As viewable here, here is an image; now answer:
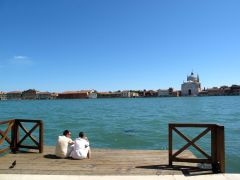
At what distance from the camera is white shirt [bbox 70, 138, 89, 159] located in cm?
1021

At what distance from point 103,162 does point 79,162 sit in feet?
2.43

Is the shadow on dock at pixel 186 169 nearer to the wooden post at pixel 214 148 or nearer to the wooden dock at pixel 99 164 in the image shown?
the wooden dock at pixel 99 164

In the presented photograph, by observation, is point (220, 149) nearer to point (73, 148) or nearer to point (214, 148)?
point (214, 148)

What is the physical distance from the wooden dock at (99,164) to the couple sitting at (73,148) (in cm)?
21

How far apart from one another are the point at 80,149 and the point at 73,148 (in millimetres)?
283

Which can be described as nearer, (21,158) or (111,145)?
(21,158)

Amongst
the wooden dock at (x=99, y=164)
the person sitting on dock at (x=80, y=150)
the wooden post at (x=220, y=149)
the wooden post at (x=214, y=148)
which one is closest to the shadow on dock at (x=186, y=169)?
the wooden dock at (x=99, y=164)

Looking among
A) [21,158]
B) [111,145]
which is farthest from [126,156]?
[111,145]

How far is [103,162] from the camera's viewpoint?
9.89m

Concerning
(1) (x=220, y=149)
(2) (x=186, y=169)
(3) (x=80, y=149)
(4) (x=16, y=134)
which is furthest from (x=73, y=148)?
(1) (x=220, y=149)

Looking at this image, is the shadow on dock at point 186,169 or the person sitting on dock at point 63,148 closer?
the shadow on dock at point 186,169

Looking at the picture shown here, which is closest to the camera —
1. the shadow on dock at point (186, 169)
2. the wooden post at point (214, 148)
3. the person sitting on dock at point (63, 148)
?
the shadow on dock at point (186, 169)

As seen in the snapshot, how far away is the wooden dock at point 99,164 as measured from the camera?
8711mm
